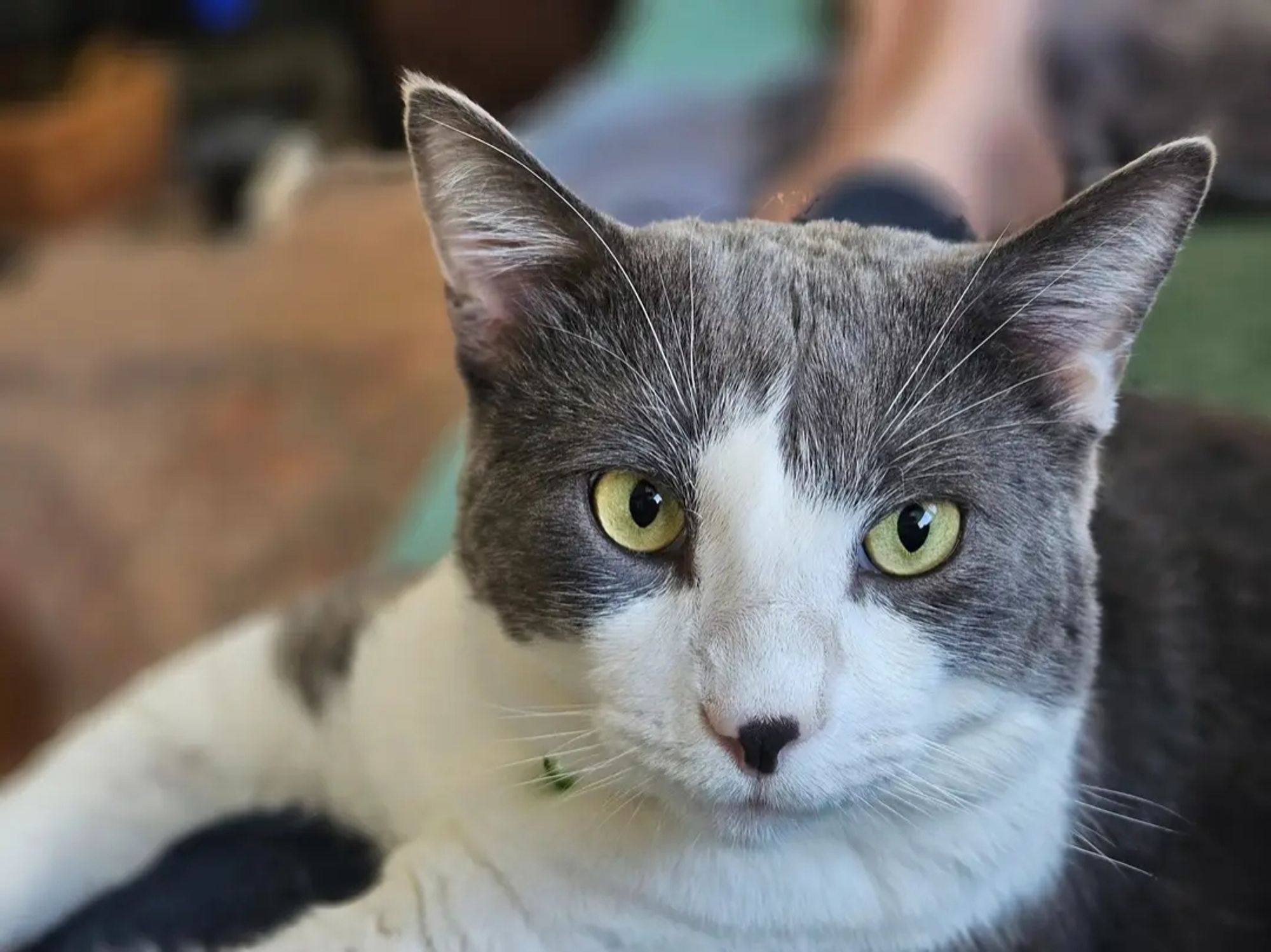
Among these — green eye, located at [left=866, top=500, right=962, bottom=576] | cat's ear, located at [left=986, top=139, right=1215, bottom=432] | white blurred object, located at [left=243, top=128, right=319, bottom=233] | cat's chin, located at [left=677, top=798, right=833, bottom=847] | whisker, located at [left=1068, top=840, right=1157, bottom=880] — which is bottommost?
whisker, located at [left=1068, top=840, right=1157, bottom=880]

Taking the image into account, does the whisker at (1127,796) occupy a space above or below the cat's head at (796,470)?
below

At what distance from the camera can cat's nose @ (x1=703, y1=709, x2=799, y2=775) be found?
0.74 m

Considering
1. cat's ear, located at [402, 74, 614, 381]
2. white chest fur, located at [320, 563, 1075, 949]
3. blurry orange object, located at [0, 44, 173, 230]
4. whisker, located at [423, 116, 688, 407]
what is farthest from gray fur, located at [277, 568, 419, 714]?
blurry orange object, located at [0, 44, 173, 230]

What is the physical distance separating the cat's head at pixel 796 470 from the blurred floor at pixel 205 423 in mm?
1430

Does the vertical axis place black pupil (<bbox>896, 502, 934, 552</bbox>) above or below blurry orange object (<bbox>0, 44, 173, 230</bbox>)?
below

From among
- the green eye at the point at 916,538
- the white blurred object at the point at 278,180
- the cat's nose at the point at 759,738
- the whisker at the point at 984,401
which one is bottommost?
the cat's nose at the point at 759,738

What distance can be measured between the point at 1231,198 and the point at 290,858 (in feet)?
6.41

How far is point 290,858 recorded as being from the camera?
1.19 metres

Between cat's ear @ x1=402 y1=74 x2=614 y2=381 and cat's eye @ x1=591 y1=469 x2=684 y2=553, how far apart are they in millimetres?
151

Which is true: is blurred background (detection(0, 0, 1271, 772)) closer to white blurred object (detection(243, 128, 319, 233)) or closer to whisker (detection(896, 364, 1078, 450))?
white blurred object (detection(243, 128, 319, 233))

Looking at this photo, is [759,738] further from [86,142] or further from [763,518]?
[86,142]

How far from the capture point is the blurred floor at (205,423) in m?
2.43

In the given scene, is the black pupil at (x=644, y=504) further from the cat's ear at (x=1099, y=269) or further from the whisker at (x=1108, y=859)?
the whisker at (x=1108, y=859)

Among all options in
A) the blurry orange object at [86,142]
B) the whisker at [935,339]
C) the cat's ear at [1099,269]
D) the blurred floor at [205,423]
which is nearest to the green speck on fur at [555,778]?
the whisker at [935,339]
